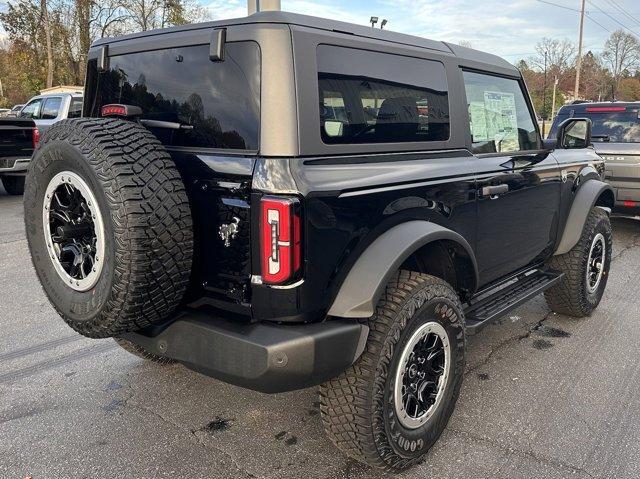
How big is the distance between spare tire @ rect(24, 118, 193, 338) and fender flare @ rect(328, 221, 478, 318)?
2.16ft

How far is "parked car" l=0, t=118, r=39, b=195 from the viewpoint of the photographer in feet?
30.3

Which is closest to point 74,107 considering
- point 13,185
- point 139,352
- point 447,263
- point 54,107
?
point 54,107

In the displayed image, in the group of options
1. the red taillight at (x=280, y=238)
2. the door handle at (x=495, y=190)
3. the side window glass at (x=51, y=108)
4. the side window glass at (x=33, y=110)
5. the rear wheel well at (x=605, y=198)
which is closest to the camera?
the red taillight at (x=280, y=238)

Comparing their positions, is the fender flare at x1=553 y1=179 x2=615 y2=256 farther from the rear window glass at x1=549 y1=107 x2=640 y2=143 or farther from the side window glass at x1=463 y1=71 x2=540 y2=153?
the rear window glass at x1=549 y1=107 x2=640 y2=143

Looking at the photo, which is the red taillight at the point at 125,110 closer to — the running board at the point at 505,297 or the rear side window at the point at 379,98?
the rear side window at the point at 379,98

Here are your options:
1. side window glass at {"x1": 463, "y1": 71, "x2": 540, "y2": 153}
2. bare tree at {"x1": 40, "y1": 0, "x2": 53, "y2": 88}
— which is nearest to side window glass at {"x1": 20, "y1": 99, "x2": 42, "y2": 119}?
side window glass at {"x1": 463, "y1": 71, "x2": 540, "y2": 153}

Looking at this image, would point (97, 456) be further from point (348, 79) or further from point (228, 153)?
point (348, 79)

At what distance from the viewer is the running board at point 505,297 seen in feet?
10.3

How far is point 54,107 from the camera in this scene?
1136 cm

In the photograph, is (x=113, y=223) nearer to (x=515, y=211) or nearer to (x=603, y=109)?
(x=515, y=211)

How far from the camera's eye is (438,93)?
2.92 metres

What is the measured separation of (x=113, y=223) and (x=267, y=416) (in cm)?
150

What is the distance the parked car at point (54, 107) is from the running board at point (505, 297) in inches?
390

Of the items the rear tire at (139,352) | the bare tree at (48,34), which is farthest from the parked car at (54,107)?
the bare tree at (48,34)
